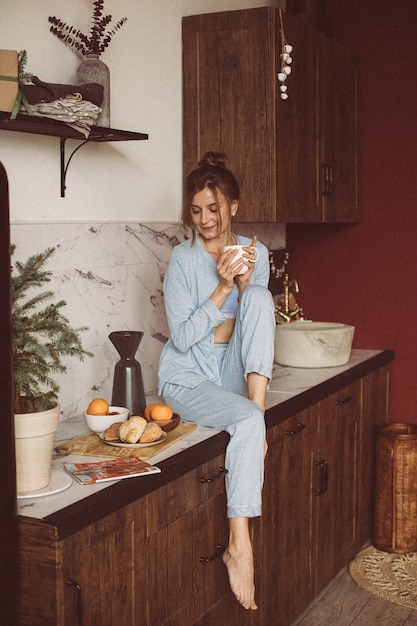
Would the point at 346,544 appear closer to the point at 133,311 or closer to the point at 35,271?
the point at 133,311

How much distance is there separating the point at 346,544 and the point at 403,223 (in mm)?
1585

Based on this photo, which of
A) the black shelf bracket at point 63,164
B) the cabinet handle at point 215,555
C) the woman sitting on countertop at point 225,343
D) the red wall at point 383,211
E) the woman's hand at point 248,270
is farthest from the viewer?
the red wall at point 383,211

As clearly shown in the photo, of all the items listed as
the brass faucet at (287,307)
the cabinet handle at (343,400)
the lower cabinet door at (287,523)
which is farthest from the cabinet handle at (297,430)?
the brass faucet at (287,307)

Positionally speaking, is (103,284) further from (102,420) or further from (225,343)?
(102,420)

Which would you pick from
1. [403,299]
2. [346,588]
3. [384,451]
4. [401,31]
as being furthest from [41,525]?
[401,31]

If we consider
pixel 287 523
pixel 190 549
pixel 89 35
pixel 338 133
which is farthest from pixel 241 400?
pixel 338 133

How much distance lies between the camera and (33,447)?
1.90 meters

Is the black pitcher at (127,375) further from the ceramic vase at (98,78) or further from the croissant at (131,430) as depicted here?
the ceramic vase at (98,78)

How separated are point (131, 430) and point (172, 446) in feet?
0.46

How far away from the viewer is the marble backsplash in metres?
2.68

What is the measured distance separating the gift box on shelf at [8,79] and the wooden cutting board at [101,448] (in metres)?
0.93

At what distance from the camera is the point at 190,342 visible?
110 inches

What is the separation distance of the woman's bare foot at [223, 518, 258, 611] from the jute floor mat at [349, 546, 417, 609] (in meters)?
1.09

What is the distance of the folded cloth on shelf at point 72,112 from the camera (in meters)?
2.32
